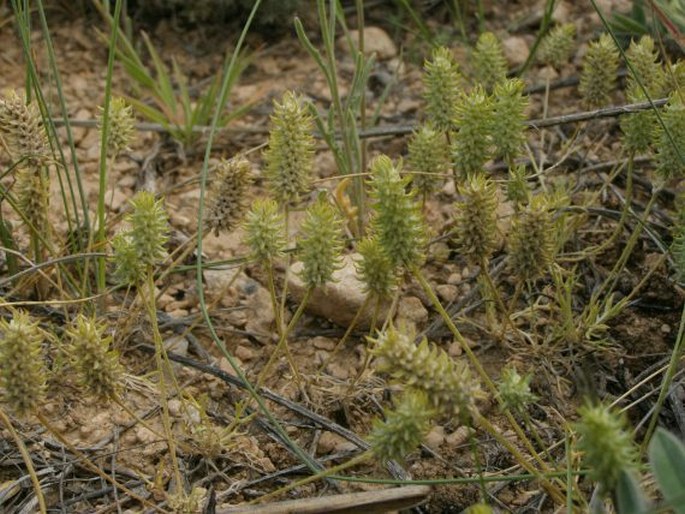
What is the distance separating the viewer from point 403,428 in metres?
1.33

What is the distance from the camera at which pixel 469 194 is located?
1.59 metres

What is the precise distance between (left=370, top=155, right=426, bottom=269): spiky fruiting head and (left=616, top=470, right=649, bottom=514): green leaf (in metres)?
0.48

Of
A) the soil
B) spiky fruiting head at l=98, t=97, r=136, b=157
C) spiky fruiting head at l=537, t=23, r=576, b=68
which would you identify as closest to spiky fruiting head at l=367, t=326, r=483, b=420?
the soil

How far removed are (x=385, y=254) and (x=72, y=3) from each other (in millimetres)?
1869

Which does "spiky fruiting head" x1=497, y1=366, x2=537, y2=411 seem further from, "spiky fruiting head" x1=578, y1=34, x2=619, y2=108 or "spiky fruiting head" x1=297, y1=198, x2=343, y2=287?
"spiky fruiting head" x1=578, y1=34, x2=619, y2=108

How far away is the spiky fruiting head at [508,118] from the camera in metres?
1.74

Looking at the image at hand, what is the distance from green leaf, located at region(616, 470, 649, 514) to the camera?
1.20 metres

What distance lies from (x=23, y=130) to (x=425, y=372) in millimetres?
915

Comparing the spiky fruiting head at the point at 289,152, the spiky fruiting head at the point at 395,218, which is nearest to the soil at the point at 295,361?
the spiky fruiting head at the point at 289,152

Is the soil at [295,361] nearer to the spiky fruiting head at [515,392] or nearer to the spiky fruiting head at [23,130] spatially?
the spiky fruiting head at [515,392]

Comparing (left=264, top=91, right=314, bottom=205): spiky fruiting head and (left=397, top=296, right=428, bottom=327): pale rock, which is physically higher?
(left=264, top=91, right=314, bottom=205): spiky fruiting head

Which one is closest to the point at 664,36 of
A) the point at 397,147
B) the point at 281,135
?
the point at 397,147

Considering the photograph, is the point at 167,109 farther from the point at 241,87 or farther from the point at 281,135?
the point at 281,135

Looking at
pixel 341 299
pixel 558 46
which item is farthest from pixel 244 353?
pixel 558 46
